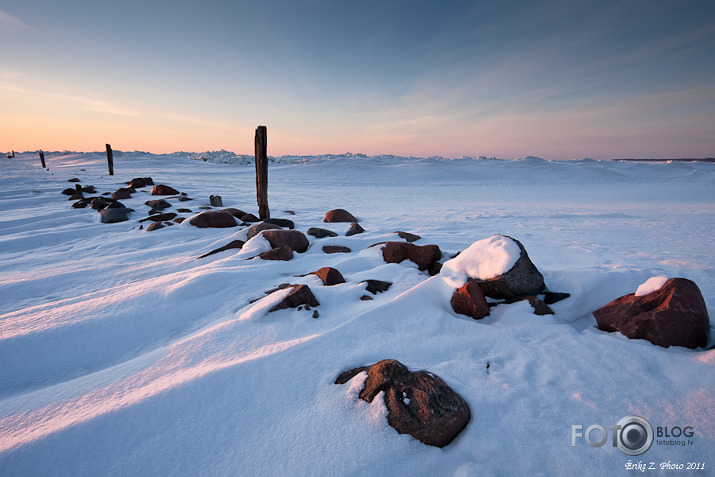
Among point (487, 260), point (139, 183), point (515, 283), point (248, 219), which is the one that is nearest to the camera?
point (515, 283)

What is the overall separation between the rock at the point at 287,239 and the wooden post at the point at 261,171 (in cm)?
259

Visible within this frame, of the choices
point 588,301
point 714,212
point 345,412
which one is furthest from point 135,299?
point 714,212

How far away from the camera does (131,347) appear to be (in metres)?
2.18

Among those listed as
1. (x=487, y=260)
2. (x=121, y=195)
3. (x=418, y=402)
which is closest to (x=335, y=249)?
(x=487, y=260)

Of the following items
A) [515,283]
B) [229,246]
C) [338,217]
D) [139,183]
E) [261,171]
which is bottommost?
[229,246]

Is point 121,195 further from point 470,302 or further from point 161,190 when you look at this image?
point 470,302

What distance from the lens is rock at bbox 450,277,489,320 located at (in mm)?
2322

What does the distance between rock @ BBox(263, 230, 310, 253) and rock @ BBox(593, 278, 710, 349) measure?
11.4 ft

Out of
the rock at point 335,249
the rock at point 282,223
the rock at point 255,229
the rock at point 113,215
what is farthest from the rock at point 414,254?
the rock at point 113,215

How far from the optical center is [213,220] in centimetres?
583

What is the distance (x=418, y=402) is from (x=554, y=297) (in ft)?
6.12

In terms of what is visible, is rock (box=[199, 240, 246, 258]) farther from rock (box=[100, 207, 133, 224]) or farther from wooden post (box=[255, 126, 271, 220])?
rock (box=[100, 207, 133, 224])

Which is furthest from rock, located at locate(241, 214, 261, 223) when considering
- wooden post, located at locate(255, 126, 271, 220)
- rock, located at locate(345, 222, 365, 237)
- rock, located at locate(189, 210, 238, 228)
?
rock, located at locate(345, 222, 365, 237)

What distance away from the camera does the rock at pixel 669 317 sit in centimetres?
187
